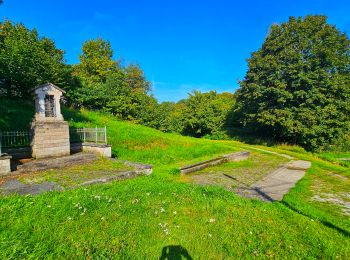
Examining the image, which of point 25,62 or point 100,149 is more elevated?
point 25,62

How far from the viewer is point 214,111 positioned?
36.8 m

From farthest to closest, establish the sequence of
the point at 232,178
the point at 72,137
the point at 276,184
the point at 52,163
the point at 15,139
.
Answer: the point at 72,137
the point at 15,139
the point at 232,178
the point at 52,163
the point at 276,184

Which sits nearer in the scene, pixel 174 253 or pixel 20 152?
pixel 174 253

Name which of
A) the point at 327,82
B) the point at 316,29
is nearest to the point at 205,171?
the point at 327,82

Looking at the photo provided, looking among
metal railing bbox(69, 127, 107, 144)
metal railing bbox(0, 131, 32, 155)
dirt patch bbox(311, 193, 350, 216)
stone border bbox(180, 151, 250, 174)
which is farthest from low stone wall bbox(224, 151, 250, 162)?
metal railing bbox(0, 131, 32, 155)

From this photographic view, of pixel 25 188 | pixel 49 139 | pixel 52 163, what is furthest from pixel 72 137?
pixel 25 188

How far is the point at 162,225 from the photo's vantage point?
4359 mm

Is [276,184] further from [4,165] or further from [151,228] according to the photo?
[4,165]

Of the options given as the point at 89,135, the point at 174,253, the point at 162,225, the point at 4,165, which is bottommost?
the point at 174,253

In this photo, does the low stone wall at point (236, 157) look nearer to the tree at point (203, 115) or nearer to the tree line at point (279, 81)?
the tree line at point (279, 81)

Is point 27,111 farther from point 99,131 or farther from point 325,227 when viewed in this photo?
point 325,227

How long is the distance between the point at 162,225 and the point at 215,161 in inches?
334

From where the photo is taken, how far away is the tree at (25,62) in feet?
55.3

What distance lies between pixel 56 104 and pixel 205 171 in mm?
8340
